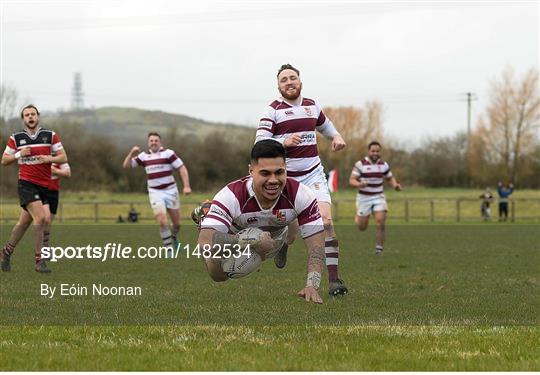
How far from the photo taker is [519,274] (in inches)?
492

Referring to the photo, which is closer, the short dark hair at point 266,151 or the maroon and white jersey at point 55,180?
the short dark hair at point 266,151

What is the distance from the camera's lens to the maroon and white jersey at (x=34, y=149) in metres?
11.7

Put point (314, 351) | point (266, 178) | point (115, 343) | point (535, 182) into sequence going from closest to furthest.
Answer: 1. point (314, 351)
2. point (115, 343)
3. point (266, 178)
4. point (535, 182)

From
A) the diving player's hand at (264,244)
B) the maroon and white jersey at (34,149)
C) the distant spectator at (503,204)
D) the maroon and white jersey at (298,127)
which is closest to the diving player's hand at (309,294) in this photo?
the diving player's hand at (264,244)

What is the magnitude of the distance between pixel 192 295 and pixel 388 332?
336cm

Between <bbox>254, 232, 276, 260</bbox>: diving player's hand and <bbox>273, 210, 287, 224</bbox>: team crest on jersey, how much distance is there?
0.20 meters

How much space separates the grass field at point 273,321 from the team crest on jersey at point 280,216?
2.90ft

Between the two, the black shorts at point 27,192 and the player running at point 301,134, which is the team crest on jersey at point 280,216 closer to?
the player running at point 301,134

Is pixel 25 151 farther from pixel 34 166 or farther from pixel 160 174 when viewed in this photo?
pixel 160 174

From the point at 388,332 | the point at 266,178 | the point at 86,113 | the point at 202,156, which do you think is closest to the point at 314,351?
the point at 388,332

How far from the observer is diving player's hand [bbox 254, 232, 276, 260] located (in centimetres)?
724

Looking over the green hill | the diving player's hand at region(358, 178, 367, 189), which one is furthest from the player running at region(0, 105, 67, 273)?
the green hill

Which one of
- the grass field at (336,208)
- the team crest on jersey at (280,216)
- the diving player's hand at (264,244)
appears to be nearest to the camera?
the team crest on jersey at (280,216)

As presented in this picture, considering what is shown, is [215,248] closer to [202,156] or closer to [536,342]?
[536,342]
